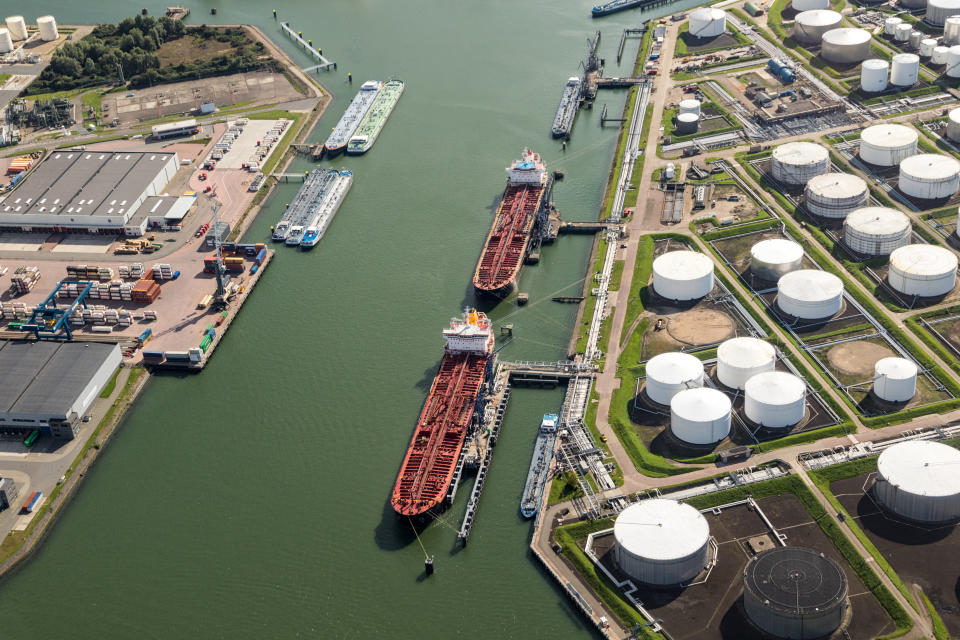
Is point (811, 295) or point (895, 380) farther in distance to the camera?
point (811, 295)

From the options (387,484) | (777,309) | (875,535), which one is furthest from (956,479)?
(387,484)

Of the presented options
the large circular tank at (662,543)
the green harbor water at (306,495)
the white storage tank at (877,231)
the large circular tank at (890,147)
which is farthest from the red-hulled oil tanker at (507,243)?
the large circular tank at (890,147)

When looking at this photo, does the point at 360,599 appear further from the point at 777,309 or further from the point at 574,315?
the point at 777,309

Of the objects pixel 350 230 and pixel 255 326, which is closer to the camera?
pixel 255 326

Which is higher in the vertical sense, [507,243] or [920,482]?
[920,482]

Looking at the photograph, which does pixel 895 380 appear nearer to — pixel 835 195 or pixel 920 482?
pixel 920 482

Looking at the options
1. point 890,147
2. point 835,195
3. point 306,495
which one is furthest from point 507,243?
point 890,147

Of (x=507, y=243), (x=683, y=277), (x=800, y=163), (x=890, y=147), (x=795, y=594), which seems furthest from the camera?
(x=890, y=147)
